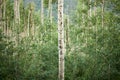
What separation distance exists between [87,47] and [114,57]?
213 cm

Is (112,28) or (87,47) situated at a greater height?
(112,28)

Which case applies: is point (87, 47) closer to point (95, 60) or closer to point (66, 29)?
point (95, 60)

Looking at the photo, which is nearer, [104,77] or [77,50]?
[104,77]

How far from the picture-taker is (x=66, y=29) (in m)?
31.8

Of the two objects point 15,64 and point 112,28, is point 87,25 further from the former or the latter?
point 15,64

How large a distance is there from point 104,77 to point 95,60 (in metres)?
1.16

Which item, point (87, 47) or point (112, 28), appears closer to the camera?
point (112, 28)

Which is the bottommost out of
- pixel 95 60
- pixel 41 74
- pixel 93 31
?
pixel 41 74

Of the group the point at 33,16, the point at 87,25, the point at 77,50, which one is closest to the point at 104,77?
the point at 77,50

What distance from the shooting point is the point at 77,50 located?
18578mm

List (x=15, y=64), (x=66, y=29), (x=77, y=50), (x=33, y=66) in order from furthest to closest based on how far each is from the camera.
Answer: (x=66, y=29) → (x=77, y=50) → (x=33, y=66) → (x=15, y=64)

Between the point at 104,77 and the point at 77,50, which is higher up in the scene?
the point at 77,50

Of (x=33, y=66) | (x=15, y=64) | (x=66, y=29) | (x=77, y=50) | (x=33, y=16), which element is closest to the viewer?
(x=15, y=64)

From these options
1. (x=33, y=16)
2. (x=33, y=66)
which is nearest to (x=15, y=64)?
(x=33, y=66)
